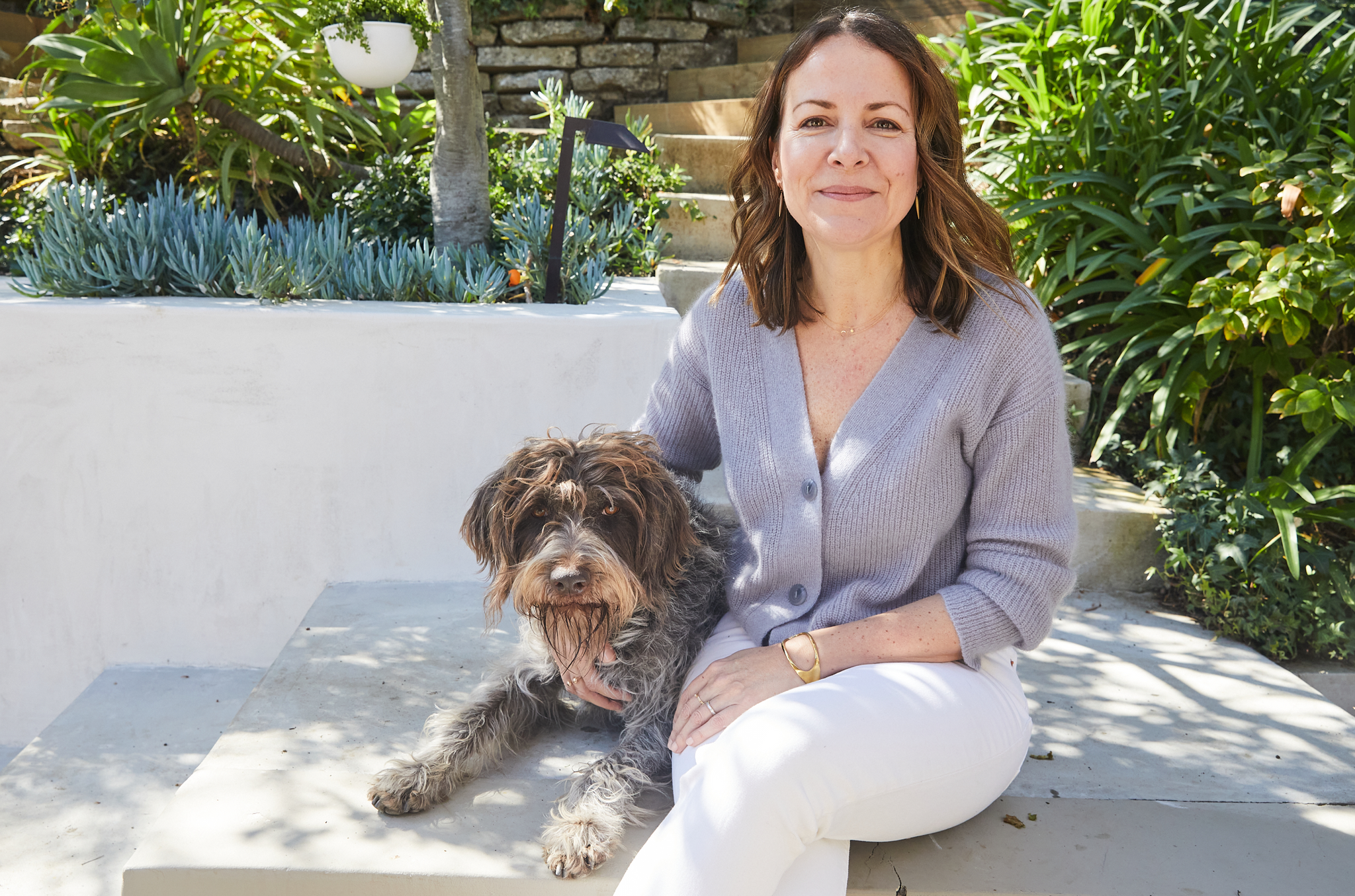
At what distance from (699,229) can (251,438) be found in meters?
2.79

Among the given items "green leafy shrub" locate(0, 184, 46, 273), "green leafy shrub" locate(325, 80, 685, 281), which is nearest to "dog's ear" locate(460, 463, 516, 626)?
"green leafy shrub" locate(325, 80, 685, 281)

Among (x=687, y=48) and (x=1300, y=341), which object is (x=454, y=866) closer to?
(x=1300, y=341)

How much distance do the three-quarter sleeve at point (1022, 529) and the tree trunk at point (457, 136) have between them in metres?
3.14

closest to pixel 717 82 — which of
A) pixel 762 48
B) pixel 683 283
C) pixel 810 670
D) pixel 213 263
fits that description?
pixel 762 48

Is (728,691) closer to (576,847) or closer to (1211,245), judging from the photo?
(576,847)

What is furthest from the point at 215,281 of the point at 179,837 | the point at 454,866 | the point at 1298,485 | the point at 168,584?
the point at 1298,485

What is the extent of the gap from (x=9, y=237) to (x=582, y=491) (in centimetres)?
436

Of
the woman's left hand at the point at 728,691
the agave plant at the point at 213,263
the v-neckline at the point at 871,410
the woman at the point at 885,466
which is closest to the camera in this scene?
the woman at the point at 885,466

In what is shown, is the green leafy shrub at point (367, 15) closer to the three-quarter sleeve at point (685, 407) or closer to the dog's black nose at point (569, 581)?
the three-quarter sleeve at point (685, 407)

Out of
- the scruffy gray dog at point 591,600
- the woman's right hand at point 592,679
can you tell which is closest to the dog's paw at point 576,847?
the scruffy gray dog at point 591,600

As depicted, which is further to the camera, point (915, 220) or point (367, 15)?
point (367, 15)

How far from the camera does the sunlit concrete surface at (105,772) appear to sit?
2.60 metres

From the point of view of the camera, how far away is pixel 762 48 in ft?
24.5

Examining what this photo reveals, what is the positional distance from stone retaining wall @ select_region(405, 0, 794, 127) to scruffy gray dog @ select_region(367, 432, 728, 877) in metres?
5.88
